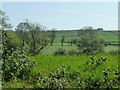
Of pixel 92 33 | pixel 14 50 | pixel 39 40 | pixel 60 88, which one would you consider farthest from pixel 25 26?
pixel 60 88

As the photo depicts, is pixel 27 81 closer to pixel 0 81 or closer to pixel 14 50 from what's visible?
pixel 0 81

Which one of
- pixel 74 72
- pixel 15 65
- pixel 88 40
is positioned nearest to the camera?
pixel 74 72

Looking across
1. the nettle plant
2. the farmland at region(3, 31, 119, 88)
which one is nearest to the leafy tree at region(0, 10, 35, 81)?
the nettle plant

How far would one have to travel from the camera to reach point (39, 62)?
29.8 feet

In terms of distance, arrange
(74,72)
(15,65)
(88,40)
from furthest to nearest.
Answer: (88,40), (15,65), (74,72)

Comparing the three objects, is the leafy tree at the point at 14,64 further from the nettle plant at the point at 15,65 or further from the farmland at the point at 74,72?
the farmland at the point at 74,72

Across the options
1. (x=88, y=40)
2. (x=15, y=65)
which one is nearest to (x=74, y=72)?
(x=15, y=65)

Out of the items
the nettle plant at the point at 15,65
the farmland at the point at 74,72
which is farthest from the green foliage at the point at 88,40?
the nettle plant at the point at 15,65

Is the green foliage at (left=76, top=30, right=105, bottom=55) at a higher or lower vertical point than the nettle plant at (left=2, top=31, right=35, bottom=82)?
lower

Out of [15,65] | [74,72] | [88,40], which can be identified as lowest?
[88,40]

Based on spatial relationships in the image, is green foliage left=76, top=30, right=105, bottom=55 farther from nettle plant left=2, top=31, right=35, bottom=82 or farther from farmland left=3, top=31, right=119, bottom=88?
nettle plant left=2, top=31, right=35, bottom=82

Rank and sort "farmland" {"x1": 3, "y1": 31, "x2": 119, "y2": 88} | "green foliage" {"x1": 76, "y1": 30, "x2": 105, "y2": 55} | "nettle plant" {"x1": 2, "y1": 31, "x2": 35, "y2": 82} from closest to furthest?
"farmland" {"x1": 3, "y1": 31, "x2": 119, "y2": 88}, "nettle plant" {"x1": 2, "y1": 31, "x2": 35, "y2": 82}, "green foliage" {"x1": 76, "y1": 30, "x2": 105, "y2": 55}

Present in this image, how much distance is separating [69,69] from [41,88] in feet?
5.01

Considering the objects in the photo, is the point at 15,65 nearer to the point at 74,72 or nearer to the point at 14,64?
the point at 14,64
